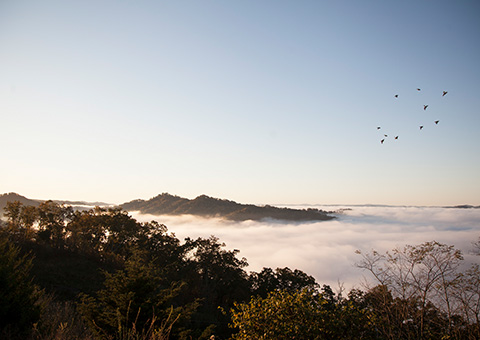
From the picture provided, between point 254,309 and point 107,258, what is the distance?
45.4 metres

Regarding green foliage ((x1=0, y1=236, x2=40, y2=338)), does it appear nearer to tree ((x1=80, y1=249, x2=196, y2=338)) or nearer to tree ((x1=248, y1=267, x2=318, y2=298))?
tree ((x1=80, y1=249, x2=196, y2=338))

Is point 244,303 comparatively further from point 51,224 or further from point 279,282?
point 51,224

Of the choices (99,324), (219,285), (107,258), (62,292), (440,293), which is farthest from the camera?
(107,258)

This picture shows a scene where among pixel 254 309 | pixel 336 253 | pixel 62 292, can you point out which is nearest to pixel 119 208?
pixel 62 292

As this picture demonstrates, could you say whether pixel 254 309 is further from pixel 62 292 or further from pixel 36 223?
pixel 36 223

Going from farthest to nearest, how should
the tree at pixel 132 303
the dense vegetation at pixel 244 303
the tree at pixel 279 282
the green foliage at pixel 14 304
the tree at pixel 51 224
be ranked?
the tree at pixel 51 224
the tree at pixel 279 282
the tree at pixel 132 303
the dense vegetation at pixel 244 303
the green foliage at pixel 14 304

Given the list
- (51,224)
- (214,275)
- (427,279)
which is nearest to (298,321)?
(427,279)

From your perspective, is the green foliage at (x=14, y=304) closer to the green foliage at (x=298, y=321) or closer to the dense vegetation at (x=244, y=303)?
the dense vegetation at (x=244, y=303)

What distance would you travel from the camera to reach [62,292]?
102 feet

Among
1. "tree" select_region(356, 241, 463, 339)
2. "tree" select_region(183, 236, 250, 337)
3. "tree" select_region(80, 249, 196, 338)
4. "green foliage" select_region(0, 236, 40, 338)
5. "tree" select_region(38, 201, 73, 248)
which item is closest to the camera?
"green foliage" select_region(0, 236, 40, 338)

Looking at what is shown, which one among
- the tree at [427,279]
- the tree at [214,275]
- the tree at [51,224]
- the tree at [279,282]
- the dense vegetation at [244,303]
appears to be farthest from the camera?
the tree at [51,224]

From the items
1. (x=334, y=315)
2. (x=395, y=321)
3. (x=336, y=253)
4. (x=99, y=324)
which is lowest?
(x=336, y=253)

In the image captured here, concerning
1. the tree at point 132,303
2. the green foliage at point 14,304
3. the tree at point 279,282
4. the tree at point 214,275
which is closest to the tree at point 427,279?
the tree at point 132,303

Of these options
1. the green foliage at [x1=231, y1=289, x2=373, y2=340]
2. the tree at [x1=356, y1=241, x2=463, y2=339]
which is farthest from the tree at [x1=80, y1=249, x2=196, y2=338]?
the tree at [x1=356, y1=241, x2=463, y2=339]
